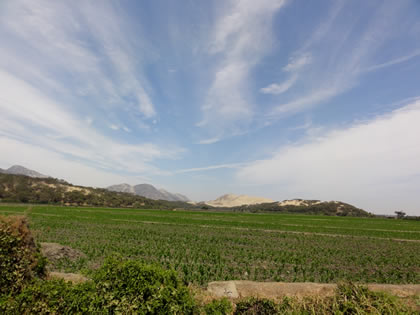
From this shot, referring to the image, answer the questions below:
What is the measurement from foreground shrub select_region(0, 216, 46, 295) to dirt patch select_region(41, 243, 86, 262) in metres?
9.33

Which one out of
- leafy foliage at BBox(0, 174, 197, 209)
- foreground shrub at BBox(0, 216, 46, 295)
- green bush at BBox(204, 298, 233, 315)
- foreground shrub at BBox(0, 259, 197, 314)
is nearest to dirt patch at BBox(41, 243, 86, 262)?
foreground shrub at BBox(0, 216, 46, 295)

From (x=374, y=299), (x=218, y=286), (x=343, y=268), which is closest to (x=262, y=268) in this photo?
(x=343, y=268)

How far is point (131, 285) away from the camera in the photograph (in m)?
4.11

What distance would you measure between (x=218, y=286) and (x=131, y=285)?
4094 millimetres

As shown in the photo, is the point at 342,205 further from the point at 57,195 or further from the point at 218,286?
the point at 57,195

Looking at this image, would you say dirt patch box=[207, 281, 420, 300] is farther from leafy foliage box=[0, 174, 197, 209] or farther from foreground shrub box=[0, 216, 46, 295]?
leafy foliage box=[0, 174, 197, 209]

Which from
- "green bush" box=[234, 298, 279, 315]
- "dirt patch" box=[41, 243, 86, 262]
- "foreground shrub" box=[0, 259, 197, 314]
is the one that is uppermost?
"foreground shrub" box=[0, 259, 197, 314]

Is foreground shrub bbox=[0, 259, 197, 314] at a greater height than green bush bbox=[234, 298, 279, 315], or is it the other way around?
foreground shrub bbox=[0, 259, 197, 314]

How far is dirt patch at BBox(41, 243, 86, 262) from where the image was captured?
13906 millimetres

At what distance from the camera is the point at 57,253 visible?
47.2ft

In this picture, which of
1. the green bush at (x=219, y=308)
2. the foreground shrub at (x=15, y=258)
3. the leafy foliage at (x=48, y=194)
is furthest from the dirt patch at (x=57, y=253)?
the leafy foliage at (x=48, y=194)

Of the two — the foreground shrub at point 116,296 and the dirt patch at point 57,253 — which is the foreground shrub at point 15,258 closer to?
the foreground shrub at point 116,296

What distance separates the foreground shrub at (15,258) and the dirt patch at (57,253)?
30.6 feet

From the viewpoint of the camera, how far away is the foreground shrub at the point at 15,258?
17.1 ft
